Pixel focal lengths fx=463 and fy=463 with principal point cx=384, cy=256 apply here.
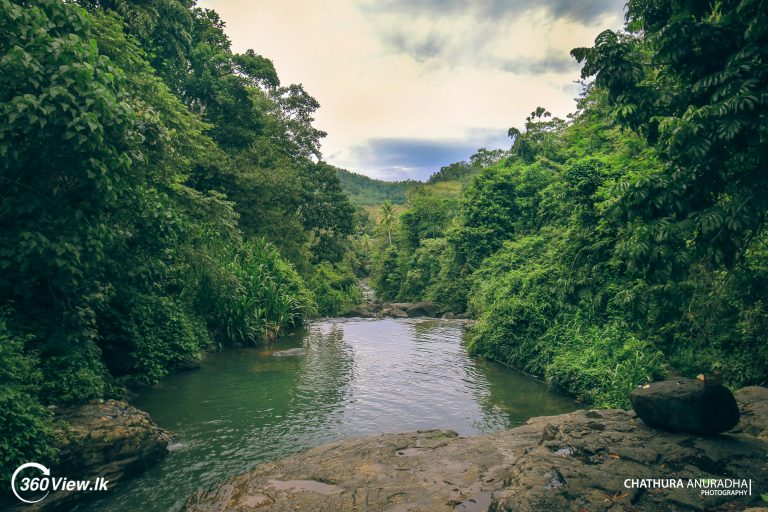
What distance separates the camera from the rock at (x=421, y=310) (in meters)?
30.0

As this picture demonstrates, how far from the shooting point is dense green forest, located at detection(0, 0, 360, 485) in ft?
21.0

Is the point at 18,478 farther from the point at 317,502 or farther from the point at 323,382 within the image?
the point at 323,382

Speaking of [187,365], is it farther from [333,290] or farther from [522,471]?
[333,290]

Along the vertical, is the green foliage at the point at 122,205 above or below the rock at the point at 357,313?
above

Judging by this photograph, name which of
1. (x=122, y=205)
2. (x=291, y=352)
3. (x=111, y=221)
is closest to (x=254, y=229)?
(x=291, y=352)

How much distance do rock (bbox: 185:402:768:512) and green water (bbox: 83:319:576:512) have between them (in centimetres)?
117

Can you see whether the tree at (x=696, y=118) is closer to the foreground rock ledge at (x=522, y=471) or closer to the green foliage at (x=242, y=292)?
the foreground rock ledge at (x=522, y=471)

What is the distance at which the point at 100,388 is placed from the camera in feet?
26.9

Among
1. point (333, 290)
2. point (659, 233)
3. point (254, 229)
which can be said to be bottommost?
point (333, 290)

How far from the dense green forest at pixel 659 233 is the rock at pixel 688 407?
102cm

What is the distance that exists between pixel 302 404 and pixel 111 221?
19.7 feet

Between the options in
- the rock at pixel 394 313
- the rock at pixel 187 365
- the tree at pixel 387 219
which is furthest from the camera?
the tree at pixel 387 219

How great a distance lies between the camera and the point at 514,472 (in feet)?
19.2

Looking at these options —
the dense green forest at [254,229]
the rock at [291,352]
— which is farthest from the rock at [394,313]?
the rock at [291,352]
